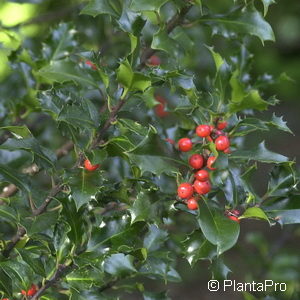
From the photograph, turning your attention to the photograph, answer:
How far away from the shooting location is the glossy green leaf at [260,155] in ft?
4.87

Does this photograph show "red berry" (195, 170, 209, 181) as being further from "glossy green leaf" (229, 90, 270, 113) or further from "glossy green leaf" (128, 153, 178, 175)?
"glossy green leaf" (229, 90, 270, 113)

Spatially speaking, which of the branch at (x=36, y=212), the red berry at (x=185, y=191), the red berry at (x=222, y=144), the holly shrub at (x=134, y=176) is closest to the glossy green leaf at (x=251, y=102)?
the holly shrub at (x=134, y=176)

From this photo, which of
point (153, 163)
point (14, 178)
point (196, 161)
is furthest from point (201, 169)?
point (14, 178)

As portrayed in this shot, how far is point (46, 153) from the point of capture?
5.08 ft

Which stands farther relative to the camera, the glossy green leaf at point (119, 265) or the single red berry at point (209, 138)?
the glossy green leaf at point (119, 265)

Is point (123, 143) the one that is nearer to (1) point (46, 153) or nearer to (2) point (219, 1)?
(1) point (46, 153)

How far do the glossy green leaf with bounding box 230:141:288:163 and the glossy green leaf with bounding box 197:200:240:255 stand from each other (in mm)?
177

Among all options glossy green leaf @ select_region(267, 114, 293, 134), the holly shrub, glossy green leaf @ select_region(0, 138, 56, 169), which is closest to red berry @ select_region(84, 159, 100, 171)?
the holly shrub

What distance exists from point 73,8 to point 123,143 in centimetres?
138

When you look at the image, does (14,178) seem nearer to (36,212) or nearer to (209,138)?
(36,212)

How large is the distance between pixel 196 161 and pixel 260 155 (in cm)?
18

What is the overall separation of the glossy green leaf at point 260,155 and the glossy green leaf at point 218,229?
0.18 m

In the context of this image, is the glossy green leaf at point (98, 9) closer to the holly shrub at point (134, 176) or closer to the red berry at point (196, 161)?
the holly shrub at point (134, 176)

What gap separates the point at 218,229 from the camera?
1.39 metres
